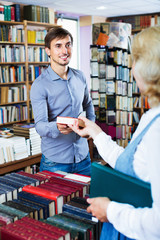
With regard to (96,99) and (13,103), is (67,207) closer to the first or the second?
(96,99)

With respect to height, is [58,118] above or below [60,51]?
below

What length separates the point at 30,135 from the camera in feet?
11.5

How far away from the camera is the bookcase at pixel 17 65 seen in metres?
5.09

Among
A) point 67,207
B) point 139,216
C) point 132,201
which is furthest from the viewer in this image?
point 67,207

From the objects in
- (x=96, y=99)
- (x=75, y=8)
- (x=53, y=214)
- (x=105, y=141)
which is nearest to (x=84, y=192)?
(x=53, y=214)

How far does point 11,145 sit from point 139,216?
266cm

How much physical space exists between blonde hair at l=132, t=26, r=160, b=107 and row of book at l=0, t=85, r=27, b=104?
177 inches

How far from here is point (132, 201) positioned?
958 mm

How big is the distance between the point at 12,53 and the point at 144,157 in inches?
184

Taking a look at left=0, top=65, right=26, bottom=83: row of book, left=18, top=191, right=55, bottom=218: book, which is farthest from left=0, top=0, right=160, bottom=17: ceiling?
left=18, top=191, right=55, bottom=218: book

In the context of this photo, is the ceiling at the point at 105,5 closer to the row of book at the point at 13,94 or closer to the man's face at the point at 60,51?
the row of book at the point at 13,94

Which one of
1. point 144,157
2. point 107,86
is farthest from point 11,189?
point 107,86

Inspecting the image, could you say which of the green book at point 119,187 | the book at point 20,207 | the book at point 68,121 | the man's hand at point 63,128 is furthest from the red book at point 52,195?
the man's hand at point 63,128

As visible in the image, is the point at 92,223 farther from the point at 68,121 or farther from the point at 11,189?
the point at 68,121
